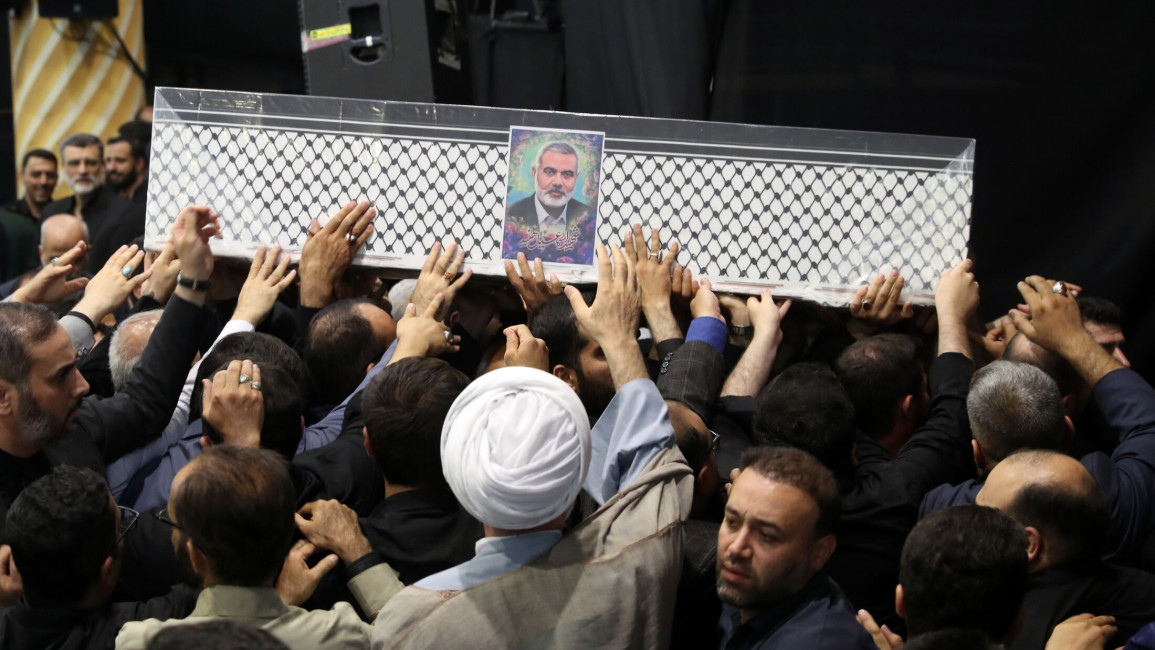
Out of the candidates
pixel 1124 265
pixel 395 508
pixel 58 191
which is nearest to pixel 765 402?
pixel 395 508

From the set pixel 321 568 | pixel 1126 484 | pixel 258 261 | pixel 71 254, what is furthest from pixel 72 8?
pixel 1126 484

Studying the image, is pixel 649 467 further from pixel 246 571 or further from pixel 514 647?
pixel 246 571

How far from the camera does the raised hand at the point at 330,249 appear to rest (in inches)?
109

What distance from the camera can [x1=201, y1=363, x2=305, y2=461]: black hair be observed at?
2.15 metres

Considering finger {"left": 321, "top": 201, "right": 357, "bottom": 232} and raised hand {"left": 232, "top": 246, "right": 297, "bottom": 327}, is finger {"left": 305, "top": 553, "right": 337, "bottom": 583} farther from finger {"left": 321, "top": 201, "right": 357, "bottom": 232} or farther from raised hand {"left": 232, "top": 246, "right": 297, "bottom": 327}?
finger {"left": 321, "top": 201, "right": 357, "bottom": 232}

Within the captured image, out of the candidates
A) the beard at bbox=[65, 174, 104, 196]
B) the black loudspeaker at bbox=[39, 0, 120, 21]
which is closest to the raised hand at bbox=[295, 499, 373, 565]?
the beard at bbox=[65, 174, 104, 196]

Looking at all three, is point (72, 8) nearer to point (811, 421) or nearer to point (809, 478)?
point (811, 421)

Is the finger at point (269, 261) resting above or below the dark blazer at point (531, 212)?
below

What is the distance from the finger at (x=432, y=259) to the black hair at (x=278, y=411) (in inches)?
24.5

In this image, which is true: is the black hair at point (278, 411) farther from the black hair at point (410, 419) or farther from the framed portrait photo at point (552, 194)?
the framed portrait photo at point (552, 194)

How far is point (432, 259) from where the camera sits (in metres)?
2.75

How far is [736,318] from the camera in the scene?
9.20ft

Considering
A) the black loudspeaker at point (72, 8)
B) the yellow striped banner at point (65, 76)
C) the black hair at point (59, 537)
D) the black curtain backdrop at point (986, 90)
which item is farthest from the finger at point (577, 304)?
the yellow striped banner at point (65, 76)

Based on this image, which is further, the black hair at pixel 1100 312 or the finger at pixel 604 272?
the black hair at pixel 1100 312
